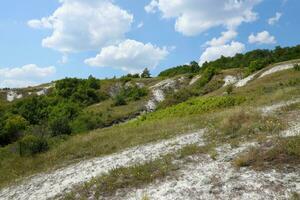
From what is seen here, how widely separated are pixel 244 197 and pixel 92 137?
21.1m

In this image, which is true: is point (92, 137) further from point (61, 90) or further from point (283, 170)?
point (61, 90)

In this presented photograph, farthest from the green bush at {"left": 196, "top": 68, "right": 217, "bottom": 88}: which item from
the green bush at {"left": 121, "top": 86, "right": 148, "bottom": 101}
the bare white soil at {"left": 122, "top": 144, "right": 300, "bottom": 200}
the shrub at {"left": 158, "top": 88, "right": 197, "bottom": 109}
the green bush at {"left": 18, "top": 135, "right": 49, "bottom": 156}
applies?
the bare white soil at {"left": 122, "top": 144, "right": 300, "bottom": 200}

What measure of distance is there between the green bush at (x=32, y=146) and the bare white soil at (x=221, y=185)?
1751 centimetres

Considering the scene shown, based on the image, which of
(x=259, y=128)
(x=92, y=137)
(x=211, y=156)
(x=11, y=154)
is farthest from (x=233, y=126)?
(x=11, y=154)

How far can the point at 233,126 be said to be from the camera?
24547mm

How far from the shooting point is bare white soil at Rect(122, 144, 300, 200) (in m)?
14.3

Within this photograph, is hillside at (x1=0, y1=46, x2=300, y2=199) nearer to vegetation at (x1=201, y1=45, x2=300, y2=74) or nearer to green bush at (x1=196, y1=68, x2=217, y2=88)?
green bush at (x1=196, y1=68, x2=217, y2=88)

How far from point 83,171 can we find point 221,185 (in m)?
9.61

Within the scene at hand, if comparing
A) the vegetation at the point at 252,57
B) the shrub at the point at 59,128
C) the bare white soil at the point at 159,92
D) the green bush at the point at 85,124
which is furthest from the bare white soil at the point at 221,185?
the vegetation at the point at 252,57

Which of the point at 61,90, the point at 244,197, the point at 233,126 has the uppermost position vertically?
the point at 61,90

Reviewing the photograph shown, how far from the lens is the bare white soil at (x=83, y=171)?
795 inches

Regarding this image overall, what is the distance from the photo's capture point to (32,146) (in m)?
32.0

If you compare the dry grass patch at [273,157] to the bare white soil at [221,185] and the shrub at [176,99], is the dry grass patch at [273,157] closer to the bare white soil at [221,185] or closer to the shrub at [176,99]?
the bare white soil at [221,185]

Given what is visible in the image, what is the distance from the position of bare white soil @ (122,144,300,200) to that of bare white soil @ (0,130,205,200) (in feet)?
14.3
